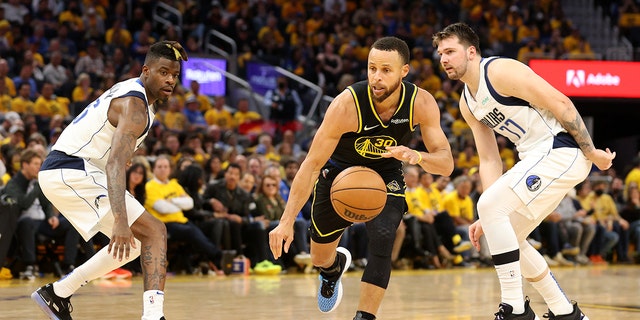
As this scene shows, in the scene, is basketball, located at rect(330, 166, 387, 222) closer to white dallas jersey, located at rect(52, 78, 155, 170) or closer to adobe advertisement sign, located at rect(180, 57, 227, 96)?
white dallas jersey, located at rect(52, 78, 155, 170)

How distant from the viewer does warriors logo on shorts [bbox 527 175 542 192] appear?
577 cm

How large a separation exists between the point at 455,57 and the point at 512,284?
1.51m

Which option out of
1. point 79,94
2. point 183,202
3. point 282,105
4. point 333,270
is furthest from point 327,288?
point 282,105

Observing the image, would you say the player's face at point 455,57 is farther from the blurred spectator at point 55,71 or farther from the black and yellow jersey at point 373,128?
the blurred spectator at point 55,71

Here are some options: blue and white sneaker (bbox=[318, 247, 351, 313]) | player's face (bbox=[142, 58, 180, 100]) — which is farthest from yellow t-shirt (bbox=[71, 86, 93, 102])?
player's face (bbox=[142, 58, 180, 100])

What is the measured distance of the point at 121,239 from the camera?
5.21 m

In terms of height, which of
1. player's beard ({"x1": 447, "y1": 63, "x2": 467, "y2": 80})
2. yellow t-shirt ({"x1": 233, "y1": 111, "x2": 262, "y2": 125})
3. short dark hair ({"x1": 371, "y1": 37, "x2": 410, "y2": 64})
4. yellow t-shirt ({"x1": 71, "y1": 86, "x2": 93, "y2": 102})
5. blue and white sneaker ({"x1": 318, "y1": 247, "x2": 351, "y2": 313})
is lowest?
blue and white sneaker ({"x1": 318, "y1": 247, "x2": 351, "y2": 313})

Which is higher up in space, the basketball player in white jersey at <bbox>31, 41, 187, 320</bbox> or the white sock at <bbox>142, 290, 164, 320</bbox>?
the basketball player in white jersey at <bbox>31, 41, 187, 320</bbox>

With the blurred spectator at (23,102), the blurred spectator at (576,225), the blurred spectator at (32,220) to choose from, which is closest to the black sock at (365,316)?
the blurred spectator at (32,220)

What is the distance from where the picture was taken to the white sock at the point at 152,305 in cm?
534

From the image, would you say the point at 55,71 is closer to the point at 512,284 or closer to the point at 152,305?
the point at 152,305

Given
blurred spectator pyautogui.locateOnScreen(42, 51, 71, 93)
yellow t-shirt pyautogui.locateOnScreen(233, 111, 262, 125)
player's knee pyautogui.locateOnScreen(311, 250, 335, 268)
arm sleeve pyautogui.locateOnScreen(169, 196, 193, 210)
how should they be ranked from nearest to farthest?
player's knee pyautogui.locateOnScreen(311, 250, 335, 268) < arm sleeve pyautogui.locateOnScreen(169, 196, 193, 210) < blurred spectator pyautogui.locateOnScreen(42, 51, 71, 93) < yellow t-shirt pyautogui.locateOnScreen(233, 111, 262, 125)

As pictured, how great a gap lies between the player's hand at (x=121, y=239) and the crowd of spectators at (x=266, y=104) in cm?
541

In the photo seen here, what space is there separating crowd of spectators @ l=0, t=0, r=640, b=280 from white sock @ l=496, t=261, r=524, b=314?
5.85 metres
